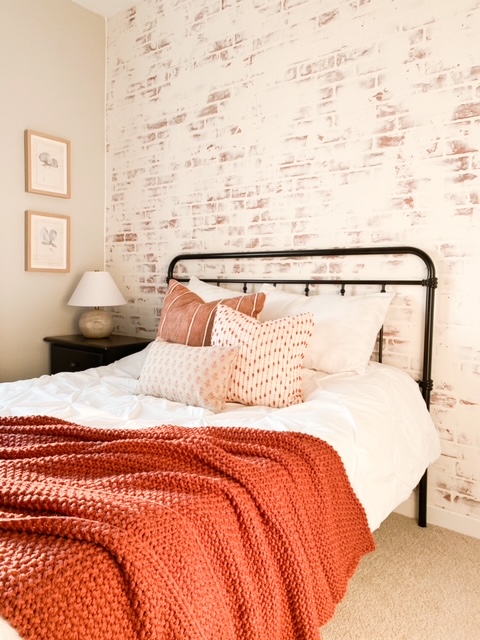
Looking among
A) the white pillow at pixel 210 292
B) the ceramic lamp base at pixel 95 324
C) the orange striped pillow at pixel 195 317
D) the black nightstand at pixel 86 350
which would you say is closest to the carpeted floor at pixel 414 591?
the orange striped pillow at pixel 195 317

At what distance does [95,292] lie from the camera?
2.93 m

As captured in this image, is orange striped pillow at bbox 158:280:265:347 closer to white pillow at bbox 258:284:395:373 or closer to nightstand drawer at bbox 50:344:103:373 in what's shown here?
white pillow at bbox 258:284:395:373

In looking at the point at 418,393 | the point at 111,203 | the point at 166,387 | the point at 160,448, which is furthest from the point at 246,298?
the point at 111,203

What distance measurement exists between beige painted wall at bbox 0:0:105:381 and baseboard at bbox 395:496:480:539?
2.26 metres

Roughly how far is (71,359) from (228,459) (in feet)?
6.72

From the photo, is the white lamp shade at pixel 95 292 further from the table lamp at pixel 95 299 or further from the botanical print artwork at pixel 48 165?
the botanical print artwork at pixel 48 165

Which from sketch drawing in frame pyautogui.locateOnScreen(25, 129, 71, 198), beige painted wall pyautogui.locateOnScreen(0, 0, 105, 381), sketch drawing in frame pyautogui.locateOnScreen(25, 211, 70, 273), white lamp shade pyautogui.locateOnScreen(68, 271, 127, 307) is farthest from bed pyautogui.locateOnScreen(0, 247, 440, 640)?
sketch drawing in frame pyautogui.locateOnScreen(25, 129, 71, 198)

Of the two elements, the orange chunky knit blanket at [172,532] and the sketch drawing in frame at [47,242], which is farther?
the sketch drawing in frame at [47,242]

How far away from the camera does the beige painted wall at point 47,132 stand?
9.22 feet

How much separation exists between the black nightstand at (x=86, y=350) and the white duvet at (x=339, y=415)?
1.97ft

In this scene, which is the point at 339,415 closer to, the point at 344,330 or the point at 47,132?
the point at 344,330

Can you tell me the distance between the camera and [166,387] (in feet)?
5.80

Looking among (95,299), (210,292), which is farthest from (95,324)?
(210,292)

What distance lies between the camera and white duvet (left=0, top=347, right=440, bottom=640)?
4.72 ft
